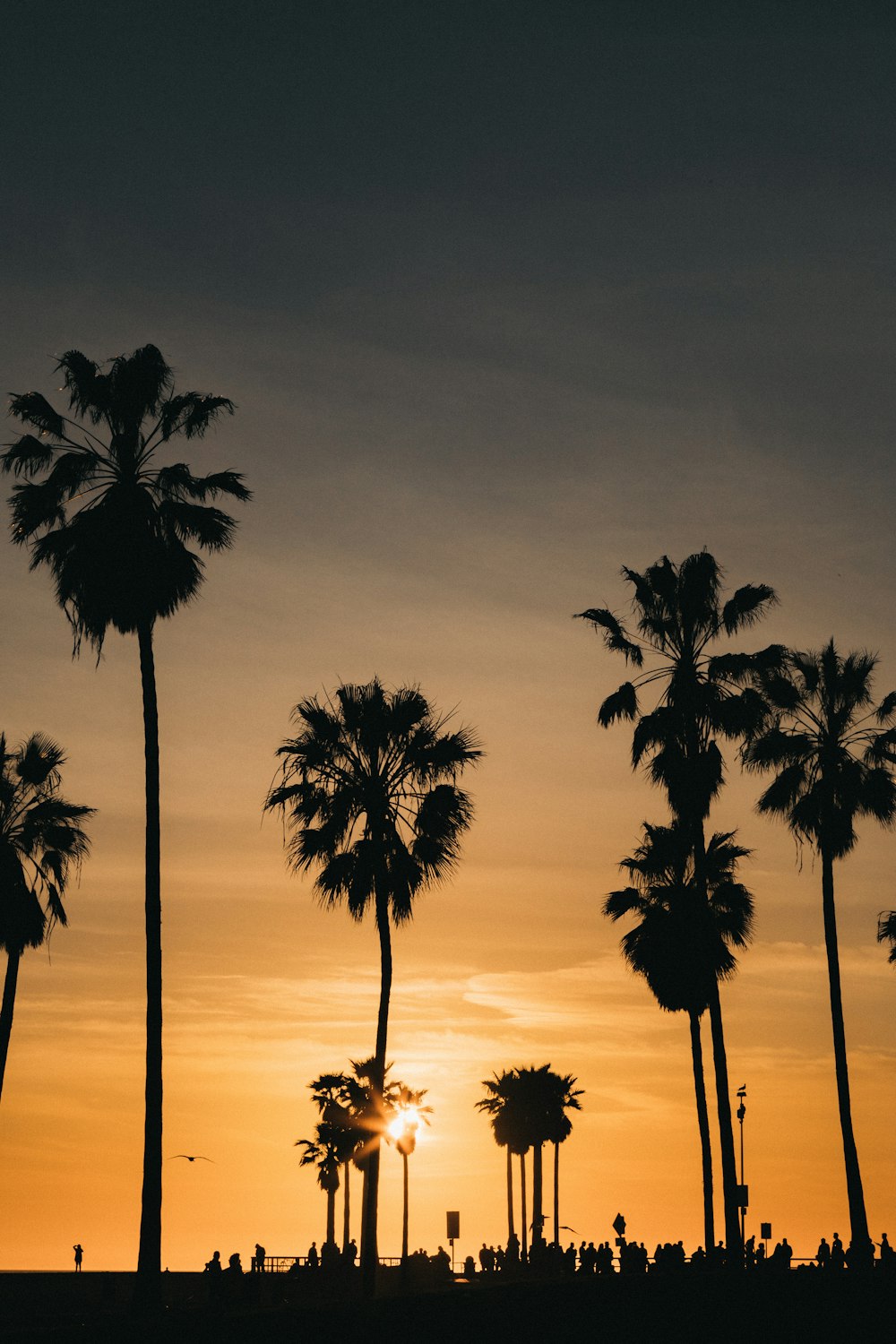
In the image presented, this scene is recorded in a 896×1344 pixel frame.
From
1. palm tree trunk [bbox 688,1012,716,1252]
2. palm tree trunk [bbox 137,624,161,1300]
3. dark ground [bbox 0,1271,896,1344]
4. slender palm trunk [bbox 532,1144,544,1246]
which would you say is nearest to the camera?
dark ground [bbox 0,1271,896,1344]

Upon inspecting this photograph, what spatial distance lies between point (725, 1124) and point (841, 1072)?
4.50 meters

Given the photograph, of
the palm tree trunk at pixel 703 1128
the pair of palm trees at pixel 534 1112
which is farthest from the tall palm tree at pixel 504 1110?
the palm tree trunk at pixel 703 1128

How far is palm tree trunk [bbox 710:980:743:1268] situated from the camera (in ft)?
133

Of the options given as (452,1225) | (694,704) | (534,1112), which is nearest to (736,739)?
(694,704)

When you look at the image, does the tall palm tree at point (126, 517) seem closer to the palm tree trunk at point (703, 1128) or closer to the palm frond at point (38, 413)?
the palm frond at point (38, 413)

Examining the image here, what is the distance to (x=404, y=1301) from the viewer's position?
33.4 m

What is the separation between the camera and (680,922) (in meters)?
50.1

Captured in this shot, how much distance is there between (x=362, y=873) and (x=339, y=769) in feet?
10.0

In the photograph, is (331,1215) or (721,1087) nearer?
(721,1087)

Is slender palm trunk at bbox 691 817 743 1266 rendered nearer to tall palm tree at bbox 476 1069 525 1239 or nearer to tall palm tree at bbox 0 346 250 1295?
tall palm tree at bbox 0 346 250 1295

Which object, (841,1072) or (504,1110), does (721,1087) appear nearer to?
(841,1072)

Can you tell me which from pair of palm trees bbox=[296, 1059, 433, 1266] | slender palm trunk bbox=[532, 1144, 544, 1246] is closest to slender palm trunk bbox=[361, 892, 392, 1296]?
pair of palm trees bbox=[296, 1059, 433, 1266]

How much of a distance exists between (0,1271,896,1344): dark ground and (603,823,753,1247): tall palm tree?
11.9m

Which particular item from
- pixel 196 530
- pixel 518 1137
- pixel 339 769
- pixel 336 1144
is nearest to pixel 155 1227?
pixel 196 530
